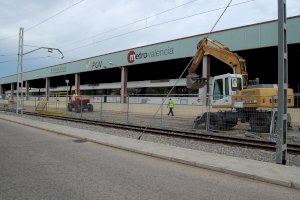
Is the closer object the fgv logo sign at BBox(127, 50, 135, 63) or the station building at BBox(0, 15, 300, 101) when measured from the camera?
the station building at BBox(0, 15, 300, 101)

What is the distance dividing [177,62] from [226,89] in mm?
27410

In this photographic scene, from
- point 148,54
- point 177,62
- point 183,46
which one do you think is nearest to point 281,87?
point 183,46

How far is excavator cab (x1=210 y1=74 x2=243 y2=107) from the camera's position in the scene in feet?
68.3

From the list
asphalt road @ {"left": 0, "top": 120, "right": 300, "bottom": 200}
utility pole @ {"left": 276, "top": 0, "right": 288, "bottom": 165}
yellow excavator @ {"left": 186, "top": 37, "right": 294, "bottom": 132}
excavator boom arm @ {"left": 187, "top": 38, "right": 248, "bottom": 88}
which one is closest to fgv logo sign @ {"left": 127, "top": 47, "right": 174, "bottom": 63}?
excavator boom arm @ {"left": 187, "top": 38, "right": 248, "bottom": 88}

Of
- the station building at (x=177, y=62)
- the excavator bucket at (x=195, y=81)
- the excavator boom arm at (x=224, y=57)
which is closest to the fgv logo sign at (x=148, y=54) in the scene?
the station building at (x=177, y=62)

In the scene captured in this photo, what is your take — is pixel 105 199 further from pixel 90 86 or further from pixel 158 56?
pixel 90 86

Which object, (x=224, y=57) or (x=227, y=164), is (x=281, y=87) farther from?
(x=224, y=57)

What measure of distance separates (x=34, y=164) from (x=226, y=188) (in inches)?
201

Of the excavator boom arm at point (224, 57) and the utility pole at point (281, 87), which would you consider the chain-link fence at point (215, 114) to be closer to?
the excavator boom arm at point (224, 57)

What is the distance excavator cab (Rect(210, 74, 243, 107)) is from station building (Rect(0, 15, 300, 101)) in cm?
1064

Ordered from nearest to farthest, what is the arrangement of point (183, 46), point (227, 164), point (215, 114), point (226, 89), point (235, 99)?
point (227, 164), point (235, 99), point (215, 114), point (226, 89), point (183, 46)

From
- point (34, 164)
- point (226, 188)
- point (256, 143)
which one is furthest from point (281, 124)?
point (34, 164)

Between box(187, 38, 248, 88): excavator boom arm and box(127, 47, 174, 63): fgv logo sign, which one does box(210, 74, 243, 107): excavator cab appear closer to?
box(187, 38, 248, 88): excavator boom arm

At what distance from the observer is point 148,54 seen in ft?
154
